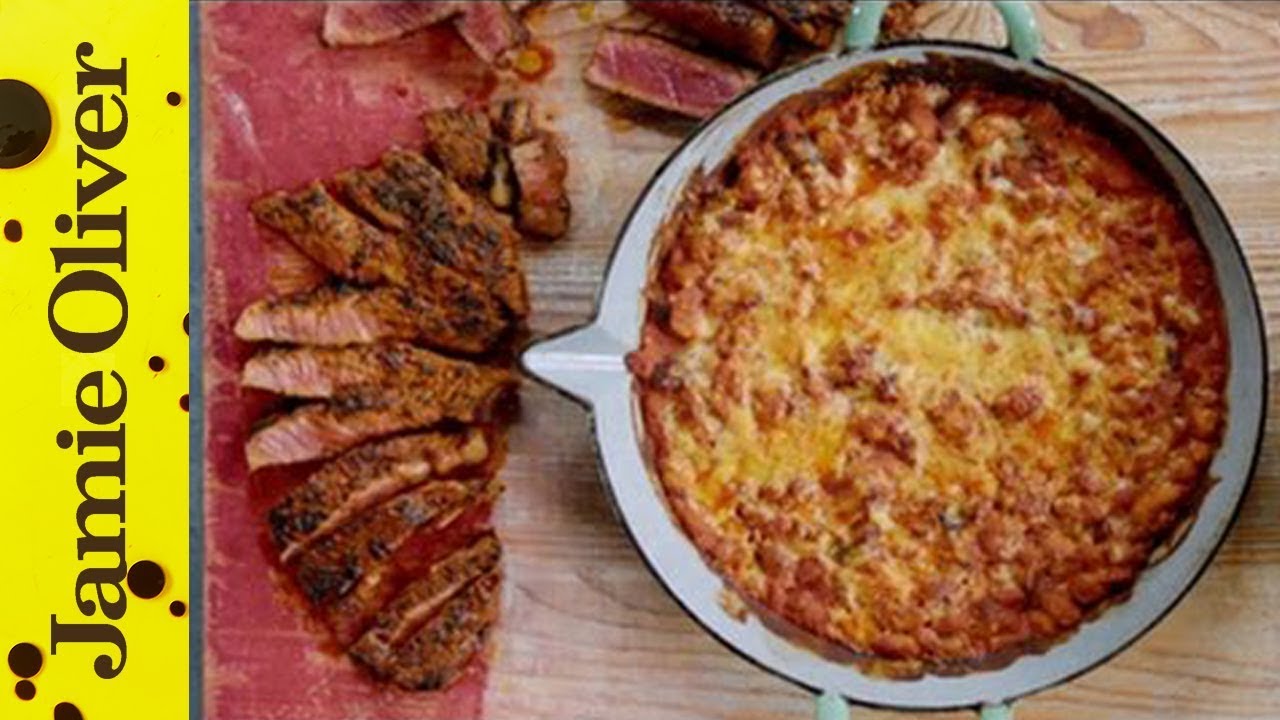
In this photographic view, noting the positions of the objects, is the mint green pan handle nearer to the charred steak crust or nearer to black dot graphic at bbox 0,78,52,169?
the charred steak crust

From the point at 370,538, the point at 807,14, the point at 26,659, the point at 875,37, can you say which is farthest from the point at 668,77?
the point at 26,659

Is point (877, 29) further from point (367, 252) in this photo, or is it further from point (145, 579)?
point (145, 579)

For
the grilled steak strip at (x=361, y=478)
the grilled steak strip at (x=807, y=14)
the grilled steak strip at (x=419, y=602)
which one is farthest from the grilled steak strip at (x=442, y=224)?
the grilled steak strip at (x=807, y=14)

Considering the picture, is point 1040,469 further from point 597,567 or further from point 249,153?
point 249,153

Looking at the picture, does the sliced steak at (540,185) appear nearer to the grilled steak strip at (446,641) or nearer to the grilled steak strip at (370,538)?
the grilled steak strip at (370,538)

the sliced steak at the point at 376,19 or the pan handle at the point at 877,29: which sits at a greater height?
the pan handle at the point at 877,29
